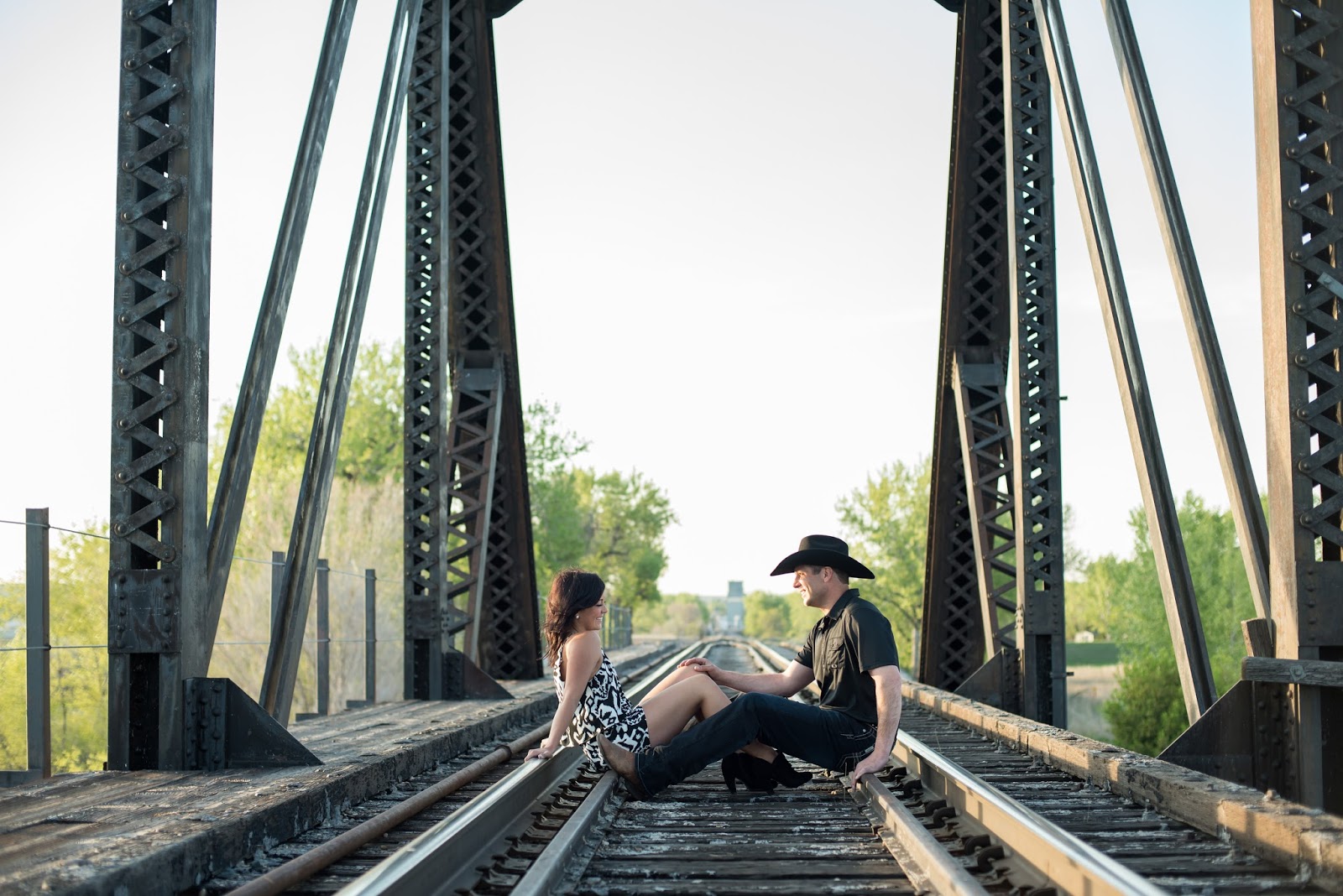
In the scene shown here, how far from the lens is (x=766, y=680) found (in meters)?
6.41

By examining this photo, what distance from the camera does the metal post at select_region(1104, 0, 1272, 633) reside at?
238 inches

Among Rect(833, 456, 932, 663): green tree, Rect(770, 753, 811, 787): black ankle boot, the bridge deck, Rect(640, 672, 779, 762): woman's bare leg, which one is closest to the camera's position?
the bridge deck

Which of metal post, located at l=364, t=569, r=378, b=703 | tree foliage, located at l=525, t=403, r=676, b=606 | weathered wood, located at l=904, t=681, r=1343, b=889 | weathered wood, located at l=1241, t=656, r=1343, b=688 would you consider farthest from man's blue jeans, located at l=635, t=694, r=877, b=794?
tree foliage, located at l=525, t=403, r=676, b=606

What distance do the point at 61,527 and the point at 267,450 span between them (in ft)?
139

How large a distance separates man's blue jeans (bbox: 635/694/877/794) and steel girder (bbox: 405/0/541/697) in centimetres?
598

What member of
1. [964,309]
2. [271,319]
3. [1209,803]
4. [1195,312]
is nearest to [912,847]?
[1209,803]

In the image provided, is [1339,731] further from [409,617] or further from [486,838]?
[409,617]

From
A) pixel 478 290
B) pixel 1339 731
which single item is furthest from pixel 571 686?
pixel 478 290

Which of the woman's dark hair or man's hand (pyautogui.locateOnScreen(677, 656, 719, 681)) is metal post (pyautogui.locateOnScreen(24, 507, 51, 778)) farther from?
man's hand (pyautogui.locateOnScreen(677, 656, 719, 681))

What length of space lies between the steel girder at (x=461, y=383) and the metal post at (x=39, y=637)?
14.5ft

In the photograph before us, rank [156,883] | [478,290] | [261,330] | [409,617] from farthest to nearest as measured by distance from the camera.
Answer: [478,290], [409,617], [261,330], [156,883]

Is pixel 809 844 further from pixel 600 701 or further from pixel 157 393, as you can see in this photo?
pixel 157 393

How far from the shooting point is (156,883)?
3.87m

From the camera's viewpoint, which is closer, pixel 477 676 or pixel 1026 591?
pixel 1026 591
